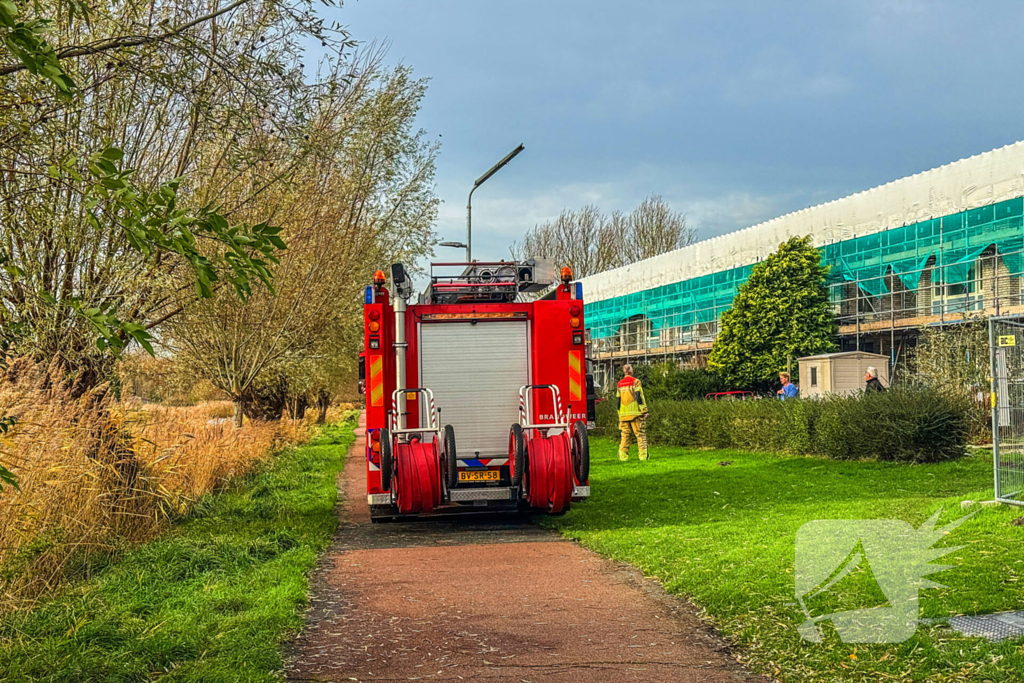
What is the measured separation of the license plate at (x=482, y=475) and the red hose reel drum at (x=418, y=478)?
75cm

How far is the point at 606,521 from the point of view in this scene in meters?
11.7

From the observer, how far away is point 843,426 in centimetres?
1794

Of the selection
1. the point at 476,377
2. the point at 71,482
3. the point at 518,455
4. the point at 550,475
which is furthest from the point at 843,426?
the point at 71,482

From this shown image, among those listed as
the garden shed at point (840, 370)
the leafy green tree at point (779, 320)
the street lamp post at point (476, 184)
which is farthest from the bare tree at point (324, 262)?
the leafy green tree at point (779, 320)

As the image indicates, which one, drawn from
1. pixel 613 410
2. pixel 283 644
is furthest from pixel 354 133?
pixel 283 644

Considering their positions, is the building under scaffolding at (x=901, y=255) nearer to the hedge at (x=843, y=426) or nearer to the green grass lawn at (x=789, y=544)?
the hedge at (x=843, y=426)

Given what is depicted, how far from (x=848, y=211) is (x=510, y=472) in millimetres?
29922

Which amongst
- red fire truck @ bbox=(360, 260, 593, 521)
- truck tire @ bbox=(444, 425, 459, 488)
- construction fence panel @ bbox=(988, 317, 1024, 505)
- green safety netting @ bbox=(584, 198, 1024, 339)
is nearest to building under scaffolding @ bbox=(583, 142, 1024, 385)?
green safety netting @ bbox=(584, 198, 1024, 339)

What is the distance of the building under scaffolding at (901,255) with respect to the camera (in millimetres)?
29672

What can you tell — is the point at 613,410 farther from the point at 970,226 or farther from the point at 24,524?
the point at 24,524

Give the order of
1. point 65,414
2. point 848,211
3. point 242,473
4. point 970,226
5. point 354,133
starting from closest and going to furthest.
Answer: point 65,414 → point 242,473 → point 354,133 → point 970,226 → point 848,211

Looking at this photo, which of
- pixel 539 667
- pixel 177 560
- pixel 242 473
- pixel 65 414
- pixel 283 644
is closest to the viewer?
pixel 539 667

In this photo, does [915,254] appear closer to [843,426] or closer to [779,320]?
[779,320]

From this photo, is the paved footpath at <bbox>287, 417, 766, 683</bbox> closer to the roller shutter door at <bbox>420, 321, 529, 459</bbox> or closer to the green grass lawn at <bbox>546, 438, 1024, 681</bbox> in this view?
the green grass lawn at <bbox>546, 438, 1024, 681</bbox>
